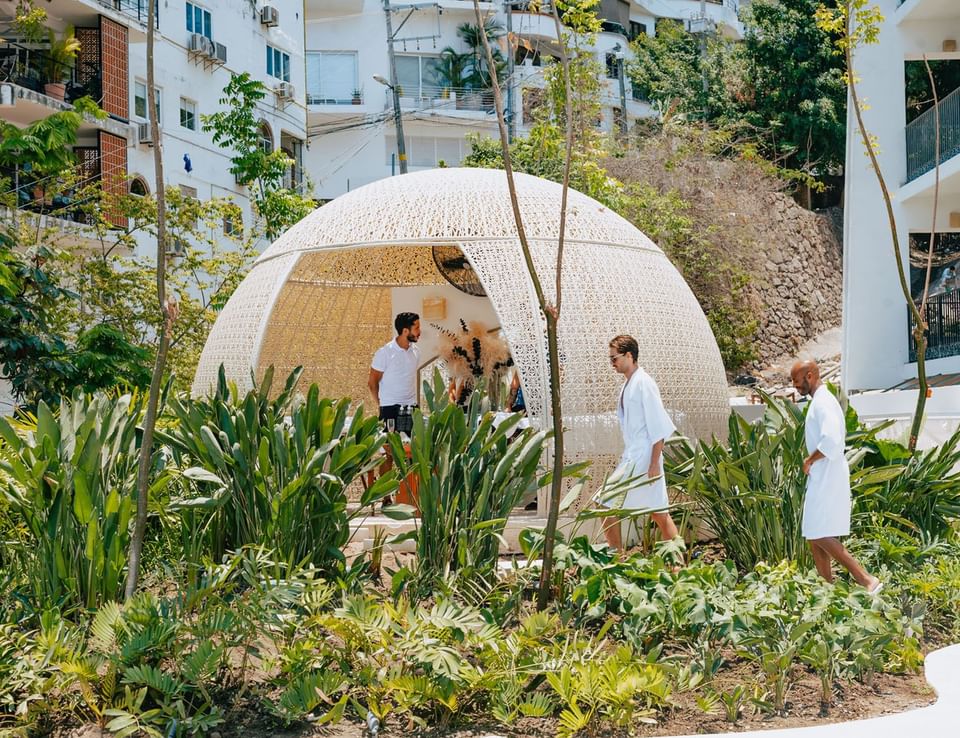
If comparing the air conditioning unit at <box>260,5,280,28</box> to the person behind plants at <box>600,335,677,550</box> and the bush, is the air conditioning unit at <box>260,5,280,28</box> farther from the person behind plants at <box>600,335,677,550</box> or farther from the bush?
the person behind plants at <box>600,335,677,550</box>

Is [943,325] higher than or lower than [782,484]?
higher

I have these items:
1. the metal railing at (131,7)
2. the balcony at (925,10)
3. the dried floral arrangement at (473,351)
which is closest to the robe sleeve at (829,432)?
the dried floral arrangement at (473,351)

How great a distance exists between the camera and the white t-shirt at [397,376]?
9.92m

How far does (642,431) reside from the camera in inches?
298

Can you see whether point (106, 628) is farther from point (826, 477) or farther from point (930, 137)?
point (930, 137)

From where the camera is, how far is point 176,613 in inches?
215

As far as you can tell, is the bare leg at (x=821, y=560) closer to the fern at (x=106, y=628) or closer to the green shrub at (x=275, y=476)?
the green shrub at (x=275, y=476)

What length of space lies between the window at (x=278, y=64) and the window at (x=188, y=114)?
17.0 feet

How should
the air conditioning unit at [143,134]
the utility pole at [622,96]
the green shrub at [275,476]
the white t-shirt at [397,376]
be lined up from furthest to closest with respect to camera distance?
1. the utility pole at [622,96]
2. the air conditioning unit at [143,134]
3. the white t-shirt at [397,376]
4. the green shrub at [275,476]

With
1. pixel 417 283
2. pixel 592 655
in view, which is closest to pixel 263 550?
pixel 592 655

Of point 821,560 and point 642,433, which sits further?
point 642,433

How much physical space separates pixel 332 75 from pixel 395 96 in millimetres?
4448

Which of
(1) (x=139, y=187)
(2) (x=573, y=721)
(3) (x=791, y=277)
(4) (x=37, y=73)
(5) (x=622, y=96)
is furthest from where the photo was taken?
(5) (x=622, y=96)

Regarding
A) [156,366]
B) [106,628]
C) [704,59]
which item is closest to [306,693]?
[106,628]
